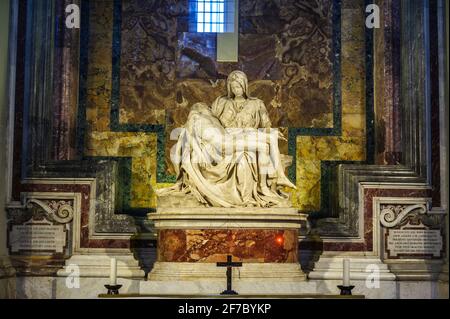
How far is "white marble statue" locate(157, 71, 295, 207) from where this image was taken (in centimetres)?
920

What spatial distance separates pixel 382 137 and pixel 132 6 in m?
3.47

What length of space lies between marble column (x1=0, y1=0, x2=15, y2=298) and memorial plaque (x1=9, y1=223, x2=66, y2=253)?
0.20m

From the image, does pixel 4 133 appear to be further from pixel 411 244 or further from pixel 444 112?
pixel 444 112

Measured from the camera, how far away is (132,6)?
11.1 meters

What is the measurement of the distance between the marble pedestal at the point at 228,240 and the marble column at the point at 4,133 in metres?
1.84

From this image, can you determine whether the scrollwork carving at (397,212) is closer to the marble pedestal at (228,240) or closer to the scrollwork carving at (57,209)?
the marble pedestal at (228,240)

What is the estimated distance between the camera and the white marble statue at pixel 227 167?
30.2 feet

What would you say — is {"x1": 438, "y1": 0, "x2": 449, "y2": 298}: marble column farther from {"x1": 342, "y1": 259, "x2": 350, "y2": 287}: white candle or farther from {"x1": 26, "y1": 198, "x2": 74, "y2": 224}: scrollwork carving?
{"x1": 26, "y1": 198, "x2": 74, "y2": 224}: scrollwork carving

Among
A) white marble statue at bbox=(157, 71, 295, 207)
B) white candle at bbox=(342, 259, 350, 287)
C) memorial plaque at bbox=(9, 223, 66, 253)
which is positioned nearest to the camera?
white candle at bbox=(342, 259, 350, 287)

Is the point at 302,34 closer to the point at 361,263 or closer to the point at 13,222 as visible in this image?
the point at 361,263

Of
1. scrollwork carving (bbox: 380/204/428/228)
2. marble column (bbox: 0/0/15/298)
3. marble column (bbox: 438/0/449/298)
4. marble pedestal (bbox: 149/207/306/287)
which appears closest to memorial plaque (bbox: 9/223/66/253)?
marble column (bbox: 0/0/15/298)
